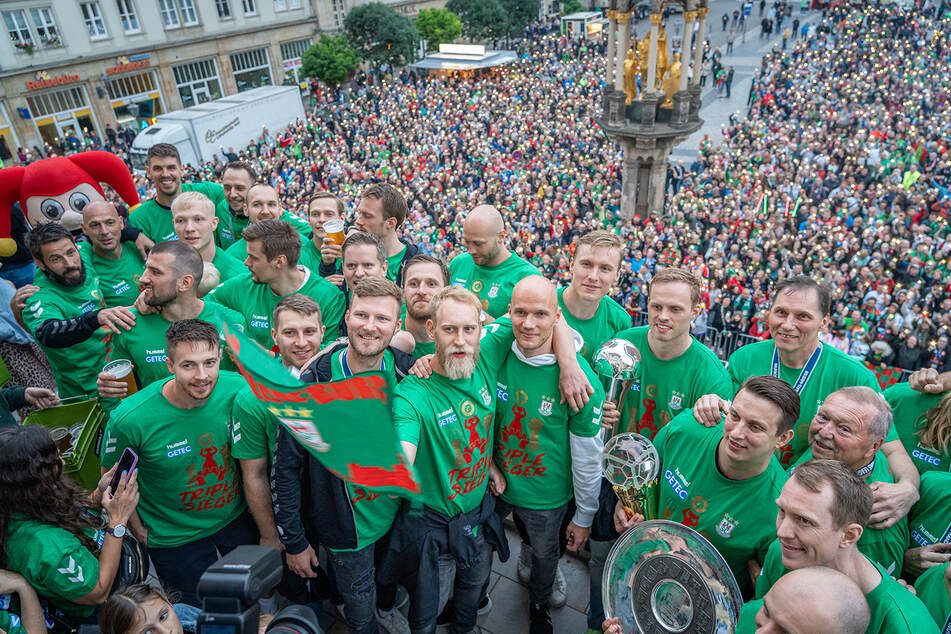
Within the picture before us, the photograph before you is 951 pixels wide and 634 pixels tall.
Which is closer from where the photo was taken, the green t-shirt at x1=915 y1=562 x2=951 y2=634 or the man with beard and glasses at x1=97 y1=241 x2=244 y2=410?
the green t-shirt at x1=915 y1=562 x2=951 y2=634

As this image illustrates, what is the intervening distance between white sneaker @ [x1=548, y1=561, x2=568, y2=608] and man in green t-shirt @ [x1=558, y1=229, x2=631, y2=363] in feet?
5.13

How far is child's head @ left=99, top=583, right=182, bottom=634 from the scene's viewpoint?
2469 mm

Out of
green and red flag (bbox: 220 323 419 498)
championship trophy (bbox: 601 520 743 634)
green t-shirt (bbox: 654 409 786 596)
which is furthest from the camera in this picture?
green t-shirt (bbox: 654 409 786 596)

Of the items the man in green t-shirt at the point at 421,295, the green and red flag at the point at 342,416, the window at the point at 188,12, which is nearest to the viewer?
the green and red flag at the point at 342,416

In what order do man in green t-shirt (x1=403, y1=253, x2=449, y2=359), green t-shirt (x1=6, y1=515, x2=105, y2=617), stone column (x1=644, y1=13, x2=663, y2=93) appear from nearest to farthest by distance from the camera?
green t-shirt (x1=6, y1=515, x2=105, y2=617) < man in green t-shirt (x1=403, y1=253, x2=449, y2=359) < stone column (x1=644, y1=13, x2=663, y2=93)

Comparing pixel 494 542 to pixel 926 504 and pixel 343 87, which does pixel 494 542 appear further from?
pixel 343 87

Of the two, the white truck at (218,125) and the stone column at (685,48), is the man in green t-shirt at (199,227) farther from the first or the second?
the white truck at (218,125)

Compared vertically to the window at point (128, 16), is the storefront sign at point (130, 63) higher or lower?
lower

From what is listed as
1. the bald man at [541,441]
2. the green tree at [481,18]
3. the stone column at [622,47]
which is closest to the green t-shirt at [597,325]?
the bald man at [541,441]

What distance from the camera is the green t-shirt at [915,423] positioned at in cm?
358

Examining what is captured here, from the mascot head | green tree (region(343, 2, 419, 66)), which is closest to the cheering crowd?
the mascot head

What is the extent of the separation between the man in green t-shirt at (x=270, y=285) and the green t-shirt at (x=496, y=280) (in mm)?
1148

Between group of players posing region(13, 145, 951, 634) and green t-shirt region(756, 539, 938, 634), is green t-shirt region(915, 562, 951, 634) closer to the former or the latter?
group of players posing region(13, 145, 951, 634)

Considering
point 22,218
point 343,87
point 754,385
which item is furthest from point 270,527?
point 343,87
